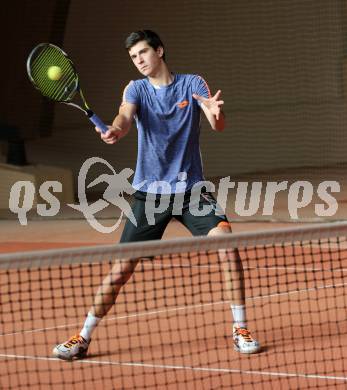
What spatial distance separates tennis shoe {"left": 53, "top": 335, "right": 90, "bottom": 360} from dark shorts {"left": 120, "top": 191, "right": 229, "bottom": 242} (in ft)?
2.09

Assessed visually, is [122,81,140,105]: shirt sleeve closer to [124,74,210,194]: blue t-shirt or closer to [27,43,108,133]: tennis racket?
[124,74,210,194]: blue t-shirt

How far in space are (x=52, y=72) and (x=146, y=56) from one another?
2.20 ft

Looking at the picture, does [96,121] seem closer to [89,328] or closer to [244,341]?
[89,328]

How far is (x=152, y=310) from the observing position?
23.3ft

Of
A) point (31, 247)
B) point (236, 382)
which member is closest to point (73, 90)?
point (236, 382)

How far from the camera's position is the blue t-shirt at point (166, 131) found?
602 cm

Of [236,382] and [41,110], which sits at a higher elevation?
[41,110]

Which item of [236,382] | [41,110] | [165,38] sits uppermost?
[165,38]

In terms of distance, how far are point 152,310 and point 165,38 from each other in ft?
35.5

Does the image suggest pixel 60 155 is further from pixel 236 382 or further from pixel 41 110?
pixel 236 382

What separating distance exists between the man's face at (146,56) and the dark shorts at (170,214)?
0.72 m

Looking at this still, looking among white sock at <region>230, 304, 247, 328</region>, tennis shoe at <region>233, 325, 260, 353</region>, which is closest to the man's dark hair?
white sock at <region>230, 304, 247, 328</region>

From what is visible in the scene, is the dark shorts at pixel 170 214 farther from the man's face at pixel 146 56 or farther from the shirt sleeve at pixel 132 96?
the man's face at pixel 146 56

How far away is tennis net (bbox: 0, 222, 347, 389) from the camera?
15.5 feet
